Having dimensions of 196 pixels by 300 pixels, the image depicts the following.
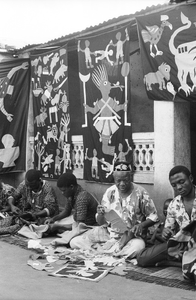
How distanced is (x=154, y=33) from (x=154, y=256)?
3272 mm

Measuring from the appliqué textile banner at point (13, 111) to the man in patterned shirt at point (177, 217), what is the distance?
6.07 metres

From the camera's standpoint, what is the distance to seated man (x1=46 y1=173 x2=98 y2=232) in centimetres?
691

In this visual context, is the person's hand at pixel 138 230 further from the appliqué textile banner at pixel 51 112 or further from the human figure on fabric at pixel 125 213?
the appliqué textile banner at pixel 51 112

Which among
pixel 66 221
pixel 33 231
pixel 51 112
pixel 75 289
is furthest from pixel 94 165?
pixel 75 289

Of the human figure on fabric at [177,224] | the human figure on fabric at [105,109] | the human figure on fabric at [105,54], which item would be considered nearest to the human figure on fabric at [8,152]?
the human figure on fabric at [105,109]

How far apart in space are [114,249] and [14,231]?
2421mm

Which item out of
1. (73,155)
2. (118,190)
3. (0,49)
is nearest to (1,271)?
(118,190)

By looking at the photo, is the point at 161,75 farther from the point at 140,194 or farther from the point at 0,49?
the point at 0,49

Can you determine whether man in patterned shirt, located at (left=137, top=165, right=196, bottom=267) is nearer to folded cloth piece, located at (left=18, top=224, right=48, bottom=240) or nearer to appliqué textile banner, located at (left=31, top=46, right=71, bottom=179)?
folded cloth piece, located at (left=18, top=224, right=48, bottom=240)

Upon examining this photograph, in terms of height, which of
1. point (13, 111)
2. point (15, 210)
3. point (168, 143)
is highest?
point (13, 111)

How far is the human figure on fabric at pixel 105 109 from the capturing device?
8054mm

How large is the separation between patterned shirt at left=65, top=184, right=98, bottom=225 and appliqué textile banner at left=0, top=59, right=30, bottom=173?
4065 mm

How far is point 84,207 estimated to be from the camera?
22.6ft

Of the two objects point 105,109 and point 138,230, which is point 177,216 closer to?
point 138,230
